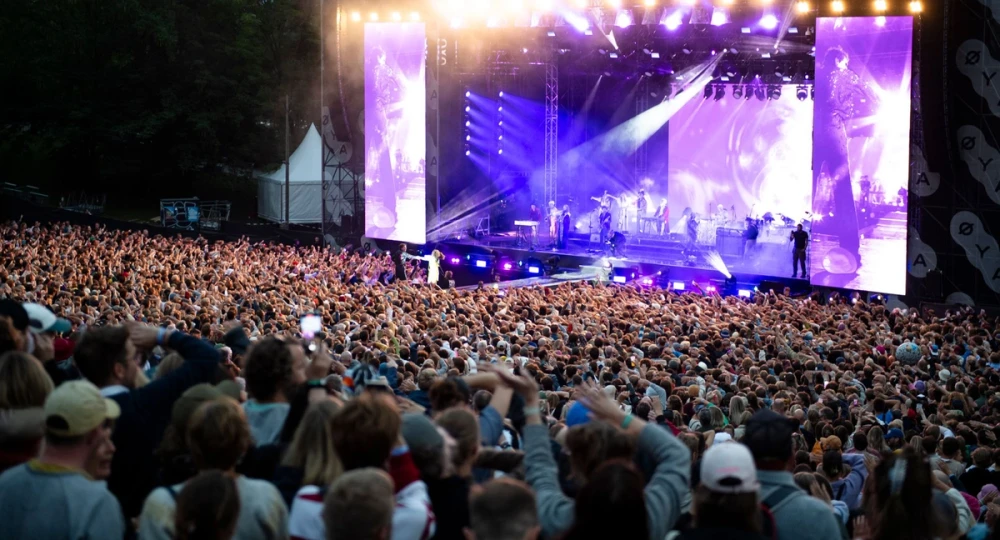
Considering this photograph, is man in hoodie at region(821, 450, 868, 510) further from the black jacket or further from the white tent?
the white tent

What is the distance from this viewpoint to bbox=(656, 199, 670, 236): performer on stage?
87.0 feet

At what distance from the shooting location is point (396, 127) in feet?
88.5

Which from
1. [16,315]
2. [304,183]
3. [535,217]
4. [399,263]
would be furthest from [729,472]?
[304,183]

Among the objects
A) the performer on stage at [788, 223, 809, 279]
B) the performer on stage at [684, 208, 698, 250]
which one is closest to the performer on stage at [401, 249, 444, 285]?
the performer on stage at [684, 208, 698, 250]

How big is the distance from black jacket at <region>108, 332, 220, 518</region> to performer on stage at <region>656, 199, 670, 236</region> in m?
22.5

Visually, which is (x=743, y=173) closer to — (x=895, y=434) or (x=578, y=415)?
(x=895, y=434)

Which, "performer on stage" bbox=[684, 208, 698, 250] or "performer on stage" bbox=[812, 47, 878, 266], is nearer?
"performer on stage" bbox=[812, 47, 878, 266]

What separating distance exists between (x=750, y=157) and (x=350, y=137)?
10.2m

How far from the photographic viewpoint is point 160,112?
4009 cm

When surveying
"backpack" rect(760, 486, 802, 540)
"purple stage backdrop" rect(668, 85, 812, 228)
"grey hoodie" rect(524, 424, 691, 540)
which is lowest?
"backpack" rect(760, 486, 802, 540)

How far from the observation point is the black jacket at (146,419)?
4039 mm

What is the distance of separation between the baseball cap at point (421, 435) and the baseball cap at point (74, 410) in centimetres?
96

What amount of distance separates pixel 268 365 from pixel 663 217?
2290 centimetres

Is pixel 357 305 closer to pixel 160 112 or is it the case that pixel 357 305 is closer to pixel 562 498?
pixel 562 498
